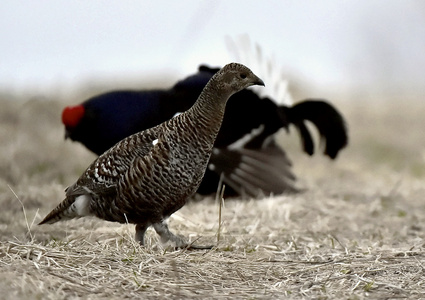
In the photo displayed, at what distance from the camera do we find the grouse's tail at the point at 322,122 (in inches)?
307

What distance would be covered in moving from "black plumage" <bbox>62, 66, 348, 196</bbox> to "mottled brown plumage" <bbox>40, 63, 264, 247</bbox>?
229 cm

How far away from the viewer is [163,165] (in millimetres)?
4438

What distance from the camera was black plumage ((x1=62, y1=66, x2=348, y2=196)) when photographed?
7062 millimetres

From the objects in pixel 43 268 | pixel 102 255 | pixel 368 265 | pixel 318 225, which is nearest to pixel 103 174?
pixel 102 255

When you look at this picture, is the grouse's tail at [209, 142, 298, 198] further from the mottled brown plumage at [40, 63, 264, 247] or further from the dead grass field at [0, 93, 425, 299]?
the mottled brown plumage at [40, 63, 264, 247]

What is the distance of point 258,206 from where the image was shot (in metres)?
6.93

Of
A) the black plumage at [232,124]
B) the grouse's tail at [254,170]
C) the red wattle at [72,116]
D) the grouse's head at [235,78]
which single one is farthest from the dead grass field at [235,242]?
the grouse's head at [235,78]

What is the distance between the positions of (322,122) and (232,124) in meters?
1.13

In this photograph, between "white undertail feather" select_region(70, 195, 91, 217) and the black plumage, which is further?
the black plumage

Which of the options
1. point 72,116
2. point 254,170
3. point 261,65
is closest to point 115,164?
point 72,116

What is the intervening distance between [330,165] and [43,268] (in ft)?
24.3

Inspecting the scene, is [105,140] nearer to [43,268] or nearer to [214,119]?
[214,119]

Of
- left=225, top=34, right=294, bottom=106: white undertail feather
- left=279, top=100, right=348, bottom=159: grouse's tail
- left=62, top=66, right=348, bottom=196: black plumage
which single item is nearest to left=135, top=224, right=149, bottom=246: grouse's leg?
left=62, top=66, right=348, bottom=196: black plumage

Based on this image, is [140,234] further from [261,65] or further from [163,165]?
[261,65]
